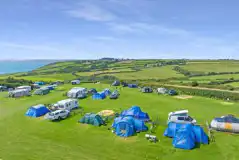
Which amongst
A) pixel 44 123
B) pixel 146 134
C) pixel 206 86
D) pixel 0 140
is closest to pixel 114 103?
pixel 44 123

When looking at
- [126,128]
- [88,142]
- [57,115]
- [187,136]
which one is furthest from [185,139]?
[57,115]

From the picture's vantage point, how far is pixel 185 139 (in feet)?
80.7

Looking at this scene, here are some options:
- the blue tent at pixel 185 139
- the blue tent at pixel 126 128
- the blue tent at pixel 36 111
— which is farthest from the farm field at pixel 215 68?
the blue tent at pixel 185 139

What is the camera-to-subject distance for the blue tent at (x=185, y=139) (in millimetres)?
24377

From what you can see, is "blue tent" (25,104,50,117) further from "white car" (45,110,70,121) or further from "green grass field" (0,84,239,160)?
"white car" (45,110,70,121)

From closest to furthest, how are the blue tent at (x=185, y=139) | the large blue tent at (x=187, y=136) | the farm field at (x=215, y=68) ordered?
the blue tent at (x=185, y=139) → the large blue tent at (x=187, y=136) → the farm field at (x=215, y=68)

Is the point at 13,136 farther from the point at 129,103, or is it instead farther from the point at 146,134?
the point at 129,103

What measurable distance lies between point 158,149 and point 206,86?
153ft

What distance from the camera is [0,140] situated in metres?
27.7

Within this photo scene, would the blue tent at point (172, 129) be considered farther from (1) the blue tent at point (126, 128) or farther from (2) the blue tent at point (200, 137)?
(1) the blue tent at point (126, 128)

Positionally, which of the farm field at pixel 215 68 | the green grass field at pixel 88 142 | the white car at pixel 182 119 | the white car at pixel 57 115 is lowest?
the green grass field at pixel 88 142

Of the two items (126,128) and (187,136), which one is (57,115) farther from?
(187,136)

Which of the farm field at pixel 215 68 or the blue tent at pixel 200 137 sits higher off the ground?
the farm field at pixel 215 68

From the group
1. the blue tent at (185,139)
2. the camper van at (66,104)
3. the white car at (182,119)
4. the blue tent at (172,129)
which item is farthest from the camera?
the camper van at (66,104)
